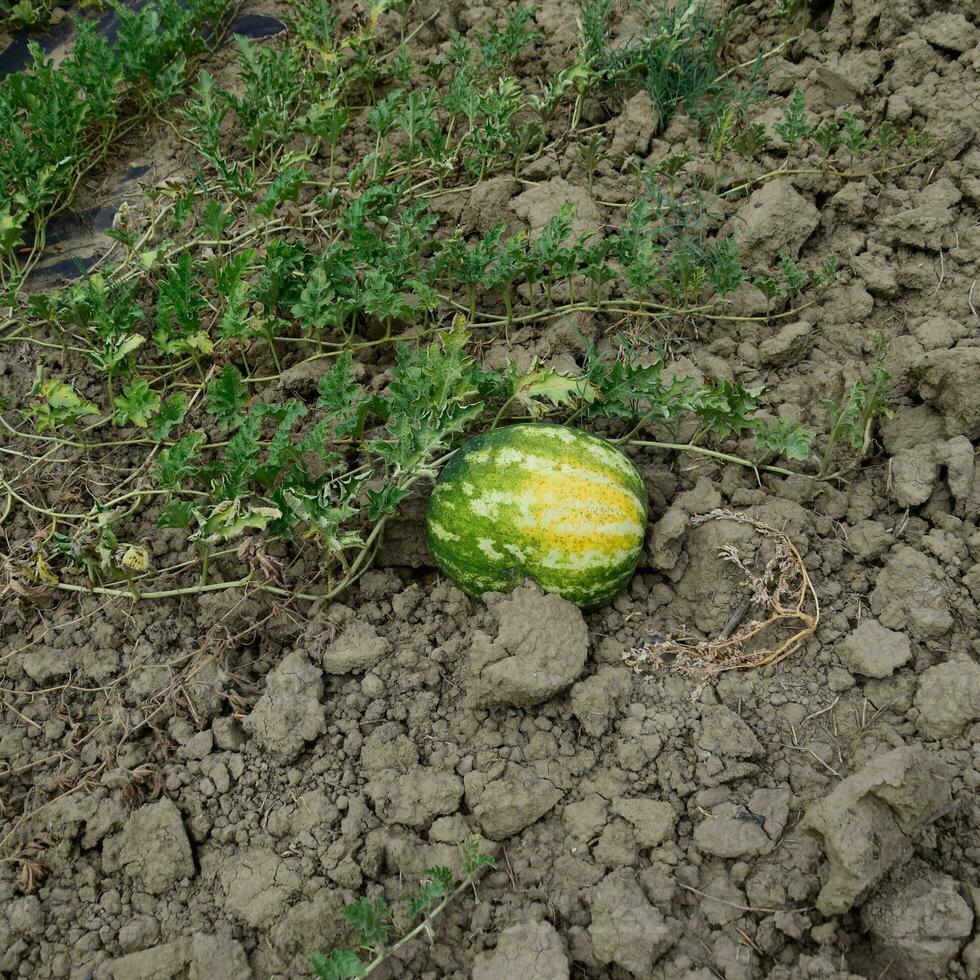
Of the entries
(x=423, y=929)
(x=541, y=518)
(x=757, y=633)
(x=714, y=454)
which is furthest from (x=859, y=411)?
(x=423, y=929)

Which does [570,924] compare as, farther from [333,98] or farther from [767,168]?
[333,98]

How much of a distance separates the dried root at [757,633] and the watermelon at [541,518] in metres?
0.27

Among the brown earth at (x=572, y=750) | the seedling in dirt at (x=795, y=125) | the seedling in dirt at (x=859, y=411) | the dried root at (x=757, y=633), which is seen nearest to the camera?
the brown earth at (x=572, y=750)

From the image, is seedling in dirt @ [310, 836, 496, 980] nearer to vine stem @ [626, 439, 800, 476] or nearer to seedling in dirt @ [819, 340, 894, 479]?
vine stem @ [626, 439, 800, 476]

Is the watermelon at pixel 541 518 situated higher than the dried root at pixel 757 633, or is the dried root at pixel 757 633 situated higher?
the watermelon at pixel 541 518

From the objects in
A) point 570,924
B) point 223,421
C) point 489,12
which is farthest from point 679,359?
point 489,12

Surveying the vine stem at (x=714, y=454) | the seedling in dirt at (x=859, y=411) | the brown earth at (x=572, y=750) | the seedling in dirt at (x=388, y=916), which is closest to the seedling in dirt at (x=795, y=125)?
the brown earth at (x=572, y=750)

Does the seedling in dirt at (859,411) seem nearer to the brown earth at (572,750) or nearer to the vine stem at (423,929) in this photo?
the brown earth at (572,750)

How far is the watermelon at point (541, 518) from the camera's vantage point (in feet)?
9.83

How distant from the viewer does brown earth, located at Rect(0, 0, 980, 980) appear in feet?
7.88

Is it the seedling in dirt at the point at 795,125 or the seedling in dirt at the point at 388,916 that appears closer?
the seedling in dirt at the point at 388,916

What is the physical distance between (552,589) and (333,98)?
3.03 m

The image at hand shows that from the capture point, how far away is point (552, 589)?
3.04m

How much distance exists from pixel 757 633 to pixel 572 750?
0.73 m
